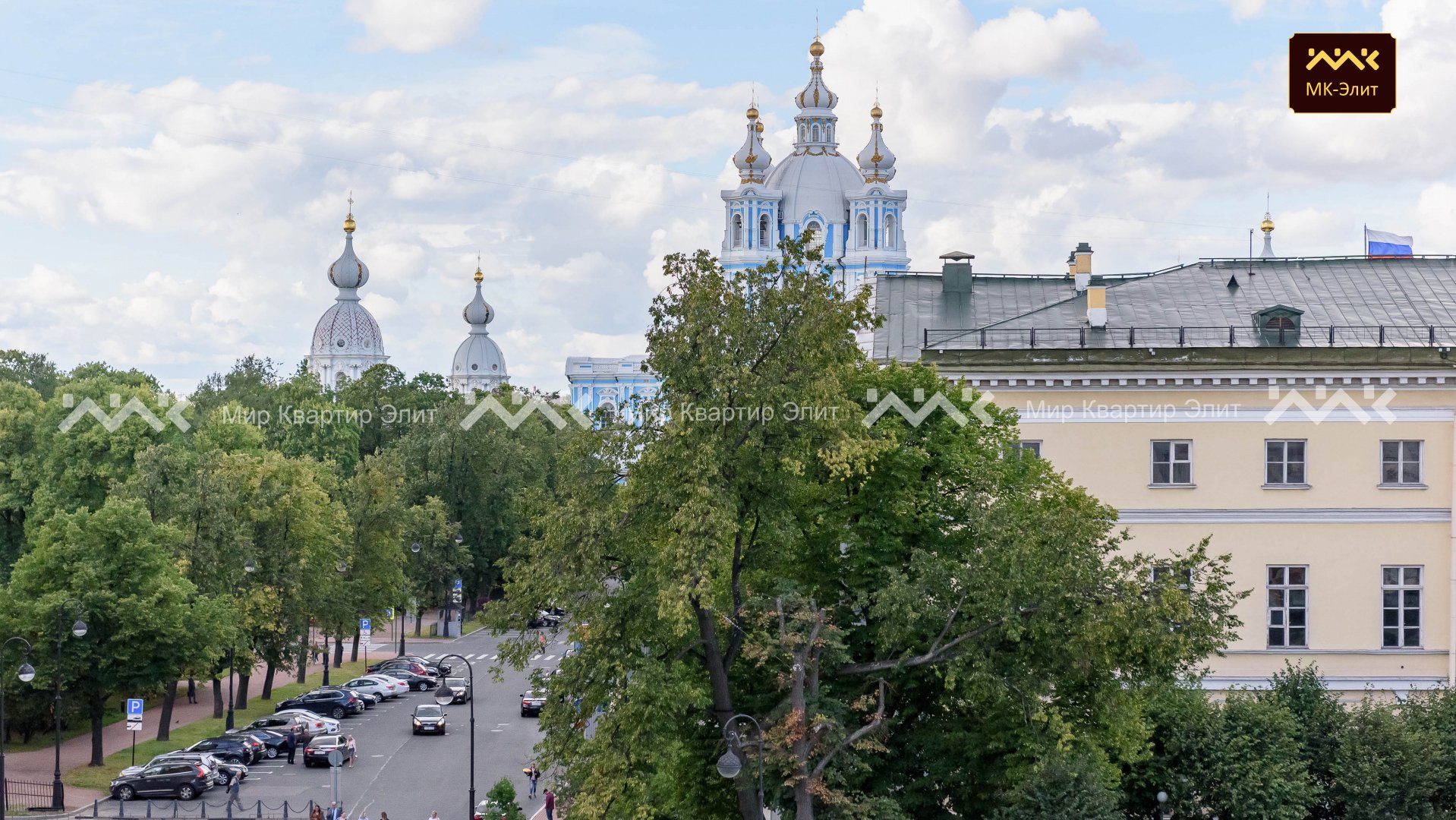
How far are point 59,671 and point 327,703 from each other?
15.1m

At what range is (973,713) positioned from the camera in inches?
1164

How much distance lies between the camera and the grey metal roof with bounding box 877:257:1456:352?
129ft

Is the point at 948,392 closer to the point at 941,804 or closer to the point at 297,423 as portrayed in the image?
the point at 941,804

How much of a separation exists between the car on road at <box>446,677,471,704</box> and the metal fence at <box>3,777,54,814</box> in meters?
17.4

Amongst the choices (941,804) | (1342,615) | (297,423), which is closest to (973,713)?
(941,804)

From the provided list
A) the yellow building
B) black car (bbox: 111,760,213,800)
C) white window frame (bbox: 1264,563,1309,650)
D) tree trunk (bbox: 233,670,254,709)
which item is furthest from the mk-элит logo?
tree trunk (bbox: 233,670,254,709)

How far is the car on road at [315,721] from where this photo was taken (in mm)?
55656

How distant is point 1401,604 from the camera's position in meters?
38.5

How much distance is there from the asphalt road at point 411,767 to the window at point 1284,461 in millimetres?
21887

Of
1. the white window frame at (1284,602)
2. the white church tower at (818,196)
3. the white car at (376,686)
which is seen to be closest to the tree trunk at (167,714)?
the white car at (376,686)

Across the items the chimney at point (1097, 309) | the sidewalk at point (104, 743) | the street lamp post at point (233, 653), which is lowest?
the sidewalk at point (104, 743)

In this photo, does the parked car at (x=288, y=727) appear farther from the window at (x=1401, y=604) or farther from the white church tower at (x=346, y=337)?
the white church tower at (x=346, y=337)

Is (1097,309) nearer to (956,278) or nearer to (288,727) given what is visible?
(956,278)

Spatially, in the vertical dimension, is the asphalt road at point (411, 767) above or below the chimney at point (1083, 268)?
below
